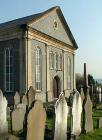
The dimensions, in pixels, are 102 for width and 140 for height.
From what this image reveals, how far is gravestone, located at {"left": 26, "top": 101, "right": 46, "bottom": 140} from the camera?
859 centimetres

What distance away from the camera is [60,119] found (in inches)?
387

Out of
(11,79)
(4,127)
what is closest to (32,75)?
(11,79)

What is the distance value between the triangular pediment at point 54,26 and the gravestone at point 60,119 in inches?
677

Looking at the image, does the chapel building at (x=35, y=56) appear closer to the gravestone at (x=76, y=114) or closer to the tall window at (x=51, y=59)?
the tall window at (x=51, y=59)

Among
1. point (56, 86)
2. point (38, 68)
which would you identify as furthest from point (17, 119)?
point (56, 86)

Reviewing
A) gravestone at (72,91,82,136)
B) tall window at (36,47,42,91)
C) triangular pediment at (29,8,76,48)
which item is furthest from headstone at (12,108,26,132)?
tall window at (36,47,42,91)

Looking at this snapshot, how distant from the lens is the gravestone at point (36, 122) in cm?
859

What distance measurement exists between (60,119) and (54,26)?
2297cm

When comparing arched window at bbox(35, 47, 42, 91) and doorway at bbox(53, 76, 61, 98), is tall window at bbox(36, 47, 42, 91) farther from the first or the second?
doorway at bbox(53, 76, 61, 98)

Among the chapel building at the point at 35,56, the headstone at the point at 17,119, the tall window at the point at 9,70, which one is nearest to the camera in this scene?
the headstone at the point at 17,119

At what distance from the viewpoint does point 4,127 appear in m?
11.3

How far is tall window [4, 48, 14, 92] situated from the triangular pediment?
3.24 m

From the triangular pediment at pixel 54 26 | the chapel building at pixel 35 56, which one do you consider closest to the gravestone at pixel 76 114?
the chapel building at pixel 35 56

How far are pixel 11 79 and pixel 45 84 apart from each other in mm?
3446
